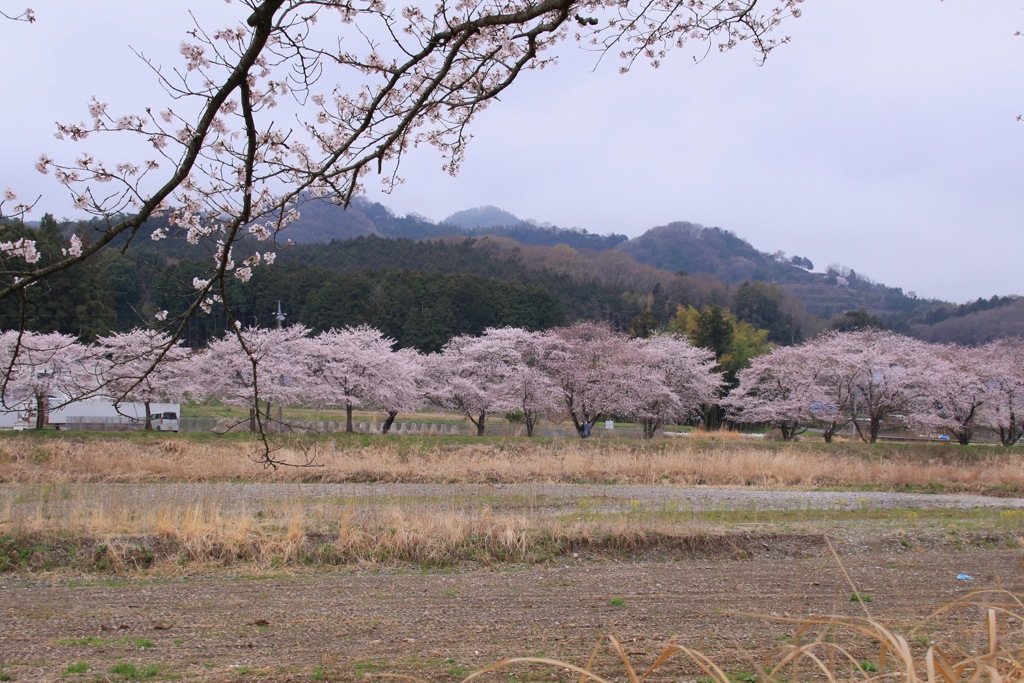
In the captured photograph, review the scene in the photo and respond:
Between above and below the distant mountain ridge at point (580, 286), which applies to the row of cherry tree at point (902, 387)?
below

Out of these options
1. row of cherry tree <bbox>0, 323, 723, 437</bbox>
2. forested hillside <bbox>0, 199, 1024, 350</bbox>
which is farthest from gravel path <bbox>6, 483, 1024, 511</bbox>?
row of cherry tree <bbox>0, 323, 723, 437</bbox>

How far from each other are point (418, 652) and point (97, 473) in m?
15.4

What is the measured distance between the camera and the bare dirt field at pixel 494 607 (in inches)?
226

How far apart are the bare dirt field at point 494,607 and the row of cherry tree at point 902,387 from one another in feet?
73.7

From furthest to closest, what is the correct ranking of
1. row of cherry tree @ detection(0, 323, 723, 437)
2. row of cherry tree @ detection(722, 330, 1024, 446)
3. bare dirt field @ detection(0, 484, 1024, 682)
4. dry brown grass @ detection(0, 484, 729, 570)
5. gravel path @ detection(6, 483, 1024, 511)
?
row of cherry tree @ detection(722, 330, 1024, 446), row of cherry tree @ detection(0, 323, 723, 437), gravel path @ detection(6, 483, 1024, 511), dry brown grass @ detection(0, 484, 729, 570), bare dirt field @ detection(0, 484, 1024, 682)

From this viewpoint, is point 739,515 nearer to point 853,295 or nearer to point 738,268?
point 853,295

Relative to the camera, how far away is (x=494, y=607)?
7.93m

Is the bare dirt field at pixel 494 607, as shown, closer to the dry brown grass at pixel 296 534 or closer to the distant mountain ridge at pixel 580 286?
the dry brown grass at pixel 296 534

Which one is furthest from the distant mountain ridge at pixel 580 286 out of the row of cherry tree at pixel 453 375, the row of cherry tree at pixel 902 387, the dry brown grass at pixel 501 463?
the row of cherry tree at pixel 902 387

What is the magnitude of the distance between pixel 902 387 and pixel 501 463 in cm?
2261

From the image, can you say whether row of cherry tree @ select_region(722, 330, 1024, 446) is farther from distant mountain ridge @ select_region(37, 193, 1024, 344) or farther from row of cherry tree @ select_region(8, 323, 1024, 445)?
distant mountain ridge @ select_region(37, 193, 1024, 344)

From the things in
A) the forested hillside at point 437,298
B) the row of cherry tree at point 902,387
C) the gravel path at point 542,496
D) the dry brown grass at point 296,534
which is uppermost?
the forested hillside at point 437,298

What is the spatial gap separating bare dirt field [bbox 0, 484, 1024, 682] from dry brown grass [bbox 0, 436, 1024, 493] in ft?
27.0

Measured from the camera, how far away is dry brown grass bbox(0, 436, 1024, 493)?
18.9m
